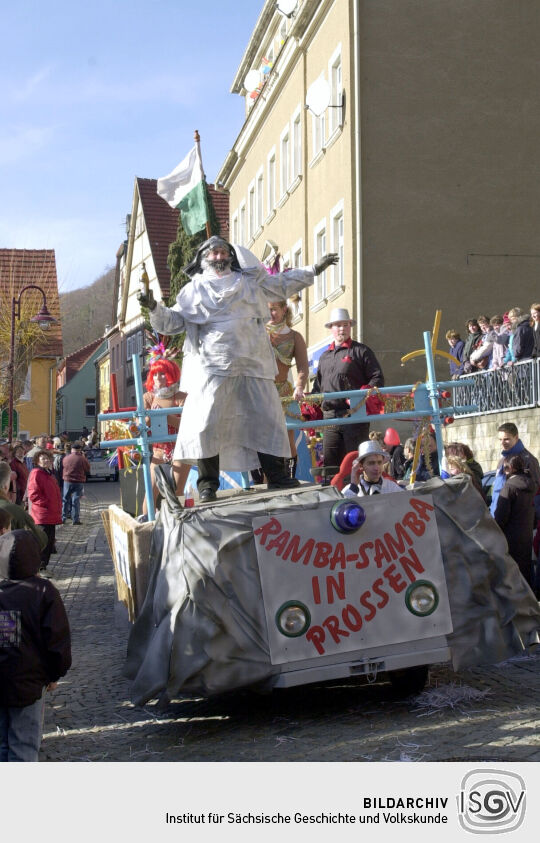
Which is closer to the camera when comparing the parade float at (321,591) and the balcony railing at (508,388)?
the parade float at (321,591)

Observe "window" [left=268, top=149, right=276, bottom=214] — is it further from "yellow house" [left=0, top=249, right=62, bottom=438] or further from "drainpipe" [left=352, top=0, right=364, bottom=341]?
"drainpipe" [left=352, top=0, right=364, bottom=341]

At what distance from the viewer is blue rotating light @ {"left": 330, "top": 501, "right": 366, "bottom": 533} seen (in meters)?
5.94

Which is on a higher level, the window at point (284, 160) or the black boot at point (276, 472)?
the window at point (284, 160)

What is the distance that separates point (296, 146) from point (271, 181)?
3.45m

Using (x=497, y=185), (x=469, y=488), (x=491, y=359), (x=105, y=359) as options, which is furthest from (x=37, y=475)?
(x=105, y=359)

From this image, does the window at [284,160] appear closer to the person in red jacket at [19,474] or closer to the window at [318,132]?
the window at [318,132]

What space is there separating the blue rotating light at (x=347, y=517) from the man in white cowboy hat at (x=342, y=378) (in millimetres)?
1903

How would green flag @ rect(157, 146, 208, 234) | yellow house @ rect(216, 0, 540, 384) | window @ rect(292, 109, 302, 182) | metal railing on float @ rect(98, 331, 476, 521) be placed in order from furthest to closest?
window @ rect(292, 109, 302, 182) → yellow house @ rect(216, 0, 540, 384) → green flag @ rect(157, 146, 208, 234) → metal railing on float @ rect(98, 331, 476, 521)

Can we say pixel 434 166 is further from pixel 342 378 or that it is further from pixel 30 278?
pixel 30 278

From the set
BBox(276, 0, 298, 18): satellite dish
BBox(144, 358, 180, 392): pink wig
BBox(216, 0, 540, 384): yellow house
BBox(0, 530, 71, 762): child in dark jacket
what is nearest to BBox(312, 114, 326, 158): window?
BBox(216, 0, 540, 384): yellow house

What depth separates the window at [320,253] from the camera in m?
25.0

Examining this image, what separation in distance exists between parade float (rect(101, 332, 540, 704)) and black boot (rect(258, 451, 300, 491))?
0.49 meters

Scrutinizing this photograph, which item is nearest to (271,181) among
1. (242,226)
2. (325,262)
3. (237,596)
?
(242,226)

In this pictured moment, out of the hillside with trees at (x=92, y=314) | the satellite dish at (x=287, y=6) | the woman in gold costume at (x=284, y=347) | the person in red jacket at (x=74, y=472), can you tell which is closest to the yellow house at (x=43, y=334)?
the person in red jacket at (x=74, y=472)
